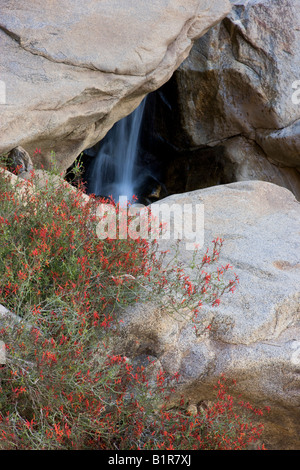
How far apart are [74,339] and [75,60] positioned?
3.48 meters

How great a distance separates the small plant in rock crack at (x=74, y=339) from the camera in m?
2.87

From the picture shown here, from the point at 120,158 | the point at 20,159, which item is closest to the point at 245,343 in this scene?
the point at 20,159

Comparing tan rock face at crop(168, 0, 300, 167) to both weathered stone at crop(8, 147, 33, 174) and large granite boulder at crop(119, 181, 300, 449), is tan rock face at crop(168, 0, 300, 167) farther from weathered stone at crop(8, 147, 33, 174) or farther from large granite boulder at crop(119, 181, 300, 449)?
large granite boulder at crop(119, 181, 300, 449)

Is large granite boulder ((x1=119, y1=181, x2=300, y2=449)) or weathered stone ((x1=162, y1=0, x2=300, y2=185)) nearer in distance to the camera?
large granite boulder ((x1=119, y1=181, x2=300, y2=449))

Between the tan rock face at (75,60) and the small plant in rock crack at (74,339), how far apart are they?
1673 mm

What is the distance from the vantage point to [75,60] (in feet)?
17.9

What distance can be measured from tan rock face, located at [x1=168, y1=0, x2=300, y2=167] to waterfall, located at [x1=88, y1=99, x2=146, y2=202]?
1233mm

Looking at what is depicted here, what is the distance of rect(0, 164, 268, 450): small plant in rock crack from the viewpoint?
9.41 feet

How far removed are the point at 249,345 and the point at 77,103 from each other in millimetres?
3366

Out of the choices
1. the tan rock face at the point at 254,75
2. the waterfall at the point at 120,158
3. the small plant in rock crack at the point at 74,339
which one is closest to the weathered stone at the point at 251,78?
the tan rock face at the point at 254,75

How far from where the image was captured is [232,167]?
882 centimetres

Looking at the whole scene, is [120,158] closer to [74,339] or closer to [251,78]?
[251,78]

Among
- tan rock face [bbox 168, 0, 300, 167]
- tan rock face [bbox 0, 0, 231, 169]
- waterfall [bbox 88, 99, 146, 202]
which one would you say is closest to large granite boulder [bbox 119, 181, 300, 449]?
tan rock face [bbox 0, 0, 231, 169]

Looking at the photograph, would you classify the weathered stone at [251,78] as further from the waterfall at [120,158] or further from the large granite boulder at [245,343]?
the large granite boulder at [245,343]
